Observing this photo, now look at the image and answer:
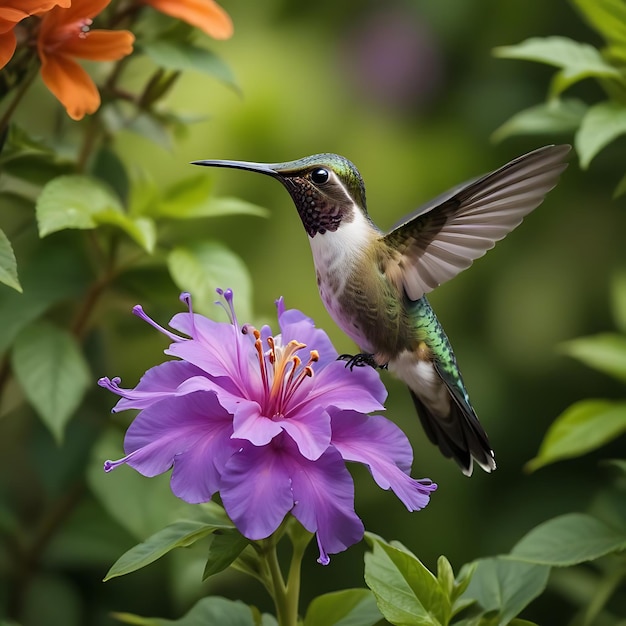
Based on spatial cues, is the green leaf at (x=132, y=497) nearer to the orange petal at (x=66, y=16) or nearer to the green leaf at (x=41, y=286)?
the green leaf at (x=41, y=286)

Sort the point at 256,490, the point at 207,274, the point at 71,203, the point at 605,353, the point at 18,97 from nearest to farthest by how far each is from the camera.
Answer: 1. the point at 256,490
2. the point at 18,97
3. the point at 71,203
4. the point at 207,274
5. the point at 605,353

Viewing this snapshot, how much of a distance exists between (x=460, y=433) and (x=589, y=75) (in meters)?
0.54

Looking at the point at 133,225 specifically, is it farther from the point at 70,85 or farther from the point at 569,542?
the point at 569,542

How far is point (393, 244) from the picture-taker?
1076 mm

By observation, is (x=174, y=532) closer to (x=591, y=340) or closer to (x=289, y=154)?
(x=591, y=340)

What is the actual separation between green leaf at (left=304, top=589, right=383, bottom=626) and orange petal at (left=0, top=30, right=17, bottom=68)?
0.60 m

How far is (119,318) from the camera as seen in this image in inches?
64.9

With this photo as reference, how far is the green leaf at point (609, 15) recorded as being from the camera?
4.40 ft

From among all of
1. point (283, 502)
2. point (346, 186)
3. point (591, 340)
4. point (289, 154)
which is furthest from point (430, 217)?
point (289, 154)

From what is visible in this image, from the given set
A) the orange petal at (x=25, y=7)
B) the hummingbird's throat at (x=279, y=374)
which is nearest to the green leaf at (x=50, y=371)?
the hummingbird's throat at (x=279, y=374)

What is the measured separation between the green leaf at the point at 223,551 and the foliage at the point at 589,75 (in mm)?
647

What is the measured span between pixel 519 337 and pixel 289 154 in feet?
1.98

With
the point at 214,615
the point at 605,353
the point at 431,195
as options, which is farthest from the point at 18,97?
the point at 431,195

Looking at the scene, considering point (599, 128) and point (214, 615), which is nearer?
point (214, 615)
